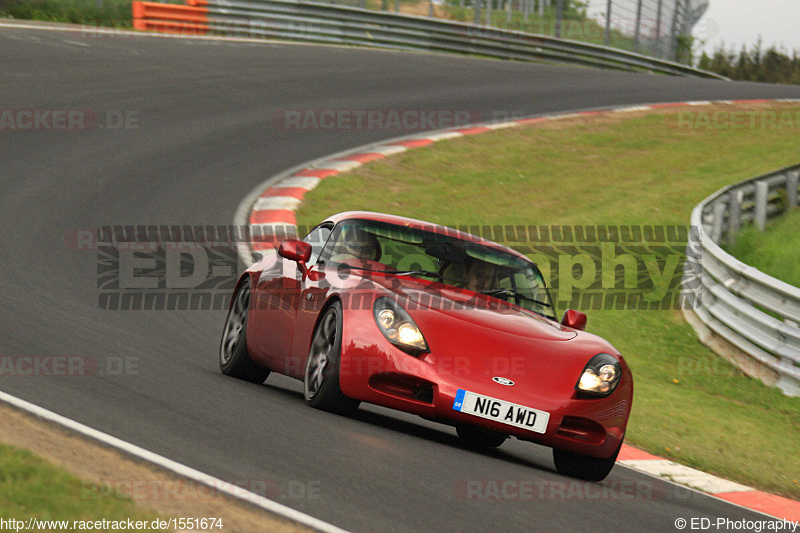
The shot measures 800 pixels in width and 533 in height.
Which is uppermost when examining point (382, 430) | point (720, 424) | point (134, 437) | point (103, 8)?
point (103, 8)

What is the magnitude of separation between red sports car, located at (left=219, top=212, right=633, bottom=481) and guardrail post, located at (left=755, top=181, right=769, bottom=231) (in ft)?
27.3

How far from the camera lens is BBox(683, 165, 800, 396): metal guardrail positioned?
991cm

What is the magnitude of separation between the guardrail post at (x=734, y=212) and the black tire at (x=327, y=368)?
9.03 m

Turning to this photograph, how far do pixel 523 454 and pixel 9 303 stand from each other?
156 inches

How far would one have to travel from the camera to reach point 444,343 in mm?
5688

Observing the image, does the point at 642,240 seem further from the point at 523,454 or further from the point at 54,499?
the point at 54,499

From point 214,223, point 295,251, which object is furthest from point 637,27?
point 295,251

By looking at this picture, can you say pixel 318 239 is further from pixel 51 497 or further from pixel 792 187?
pixel 792 187

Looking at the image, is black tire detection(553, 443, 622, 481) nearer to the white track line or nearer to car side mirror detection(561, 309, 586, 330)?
car side mirror detection(561, 309, 586, 330)

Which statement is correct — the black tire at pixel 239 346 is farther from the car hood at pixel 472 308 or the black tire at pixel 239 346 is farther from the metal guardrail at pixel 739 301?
the metal guardrail at pixel 739 301

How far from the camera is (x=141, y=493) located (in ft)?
13.0

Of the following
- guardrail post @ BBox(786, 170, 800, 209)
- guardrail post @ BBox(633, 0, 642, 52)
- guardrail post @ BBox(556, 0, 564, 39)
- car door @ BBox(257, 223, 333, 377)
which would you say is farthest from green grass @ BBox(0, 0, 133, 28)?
car door @ BBox(257, 223, 333, 377)

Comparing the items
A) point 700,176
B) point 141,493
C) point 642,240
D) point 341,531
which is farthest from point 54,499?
point 700,176

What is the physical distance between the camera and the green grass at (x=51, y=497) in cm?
358
